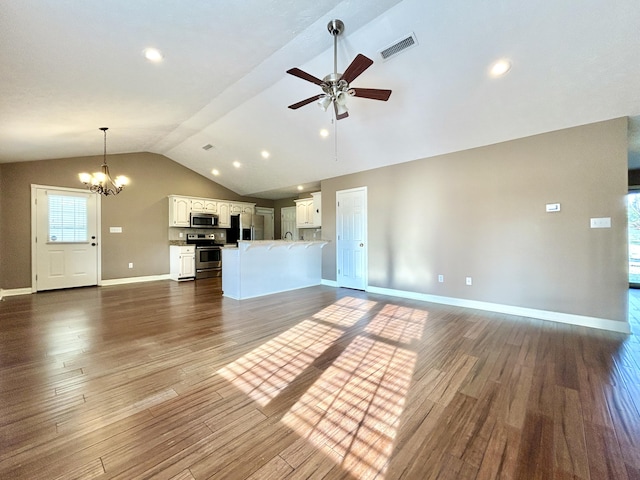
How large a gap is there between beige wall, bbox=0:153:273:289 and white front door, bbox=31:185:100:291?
0.13 meters

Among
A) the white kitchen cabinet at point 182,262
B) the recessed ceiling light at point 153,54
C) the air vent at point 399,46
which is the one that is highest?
the air vent at point 399,46

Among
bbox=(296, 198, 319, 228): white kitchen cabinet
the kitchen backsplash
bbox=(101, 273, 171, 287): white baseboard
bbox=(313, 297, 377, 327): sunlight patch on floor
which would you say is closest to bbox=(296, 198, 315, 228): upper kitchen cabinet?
bbox=(296, 198, 319, 228): white kitchen cabinet

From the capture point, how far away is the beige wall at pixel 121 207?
5352 mm

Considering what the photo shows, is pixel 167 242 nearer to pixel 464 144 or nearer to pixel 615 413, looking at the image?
pixel 464 144

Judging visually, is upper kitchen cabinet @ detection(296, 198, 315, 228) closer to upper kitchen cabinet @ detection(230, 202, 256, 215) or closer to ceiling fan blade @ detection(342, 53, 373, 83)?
upper kitchen cabinet @ detection(230, 202, 256, 215)

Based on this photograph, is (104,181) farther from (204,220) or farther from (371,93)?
(371,93)

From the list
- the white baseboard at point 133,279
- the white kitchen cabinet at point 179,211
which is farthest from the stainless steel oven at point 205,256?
the white baseboard at point 133,279

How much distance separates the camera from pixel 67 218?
601cm

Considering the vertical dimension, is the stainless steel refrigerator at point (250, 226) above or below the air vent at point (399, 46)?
below

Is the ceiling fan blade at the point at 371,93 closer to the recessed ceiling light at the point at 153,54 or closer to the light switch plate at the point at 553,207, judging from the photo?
the recessed ceiling light at the point at 153,54

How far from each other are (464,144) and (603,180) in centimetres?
174

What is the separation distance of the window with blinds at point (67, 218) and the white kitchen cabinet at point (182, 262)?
1.89 metres

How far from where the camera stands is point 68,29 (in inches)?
84.7

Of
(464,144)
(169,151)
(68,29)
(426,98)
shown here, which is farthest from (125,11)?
(169,151)
